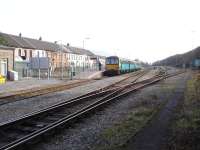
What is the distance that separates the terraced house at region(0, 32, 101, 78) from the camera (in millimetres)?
50875

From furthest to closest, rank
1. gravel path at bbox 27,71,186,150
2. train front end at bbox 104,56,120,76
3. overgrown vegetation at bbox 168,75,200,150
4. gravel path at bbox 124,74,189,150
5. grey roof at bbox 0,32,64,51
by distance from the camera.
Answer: grey roof at bbox 0,32,64,51 → train front end at bbox 104,56,120,76 → gravel path at bbox 27,71,186,150 → gravel path at bbox 124,74,189,150 → overgrown vegetation at bbox 168,75,200,150

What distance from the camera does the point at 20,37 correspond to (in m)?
85.4

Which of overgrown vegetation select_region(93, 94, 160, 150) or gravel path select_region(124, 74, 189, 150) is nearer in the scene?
gravel path select_region(124, 74, 189, 150)

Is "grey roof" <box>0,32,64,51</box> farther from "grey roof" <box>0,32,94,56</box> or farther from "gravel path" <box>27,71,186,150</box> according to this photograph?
"gravel path" <box>27,71,186,150</box>

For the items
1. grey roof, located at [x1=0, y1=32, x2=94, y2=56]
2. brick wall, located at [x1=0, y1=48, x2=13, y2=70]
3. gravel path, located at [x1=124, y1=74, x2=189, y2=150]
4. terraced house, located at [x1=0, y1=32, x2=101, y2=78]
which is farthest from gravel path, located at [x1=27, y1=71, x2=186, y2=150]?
grey roof, located at [x1=0, y1=32, x2=94, y2=56]

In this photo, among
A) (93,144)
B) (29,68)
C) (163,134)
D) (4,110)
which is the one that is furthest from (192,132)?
(29,68)

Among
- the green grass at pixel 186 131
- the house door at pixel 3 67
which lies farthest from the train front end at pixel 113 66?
the green grass at pixel 186 131

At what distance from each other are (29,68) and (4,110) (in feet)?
126

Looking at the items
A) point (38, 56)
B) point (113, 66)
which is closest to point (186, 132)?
point (38, 56)

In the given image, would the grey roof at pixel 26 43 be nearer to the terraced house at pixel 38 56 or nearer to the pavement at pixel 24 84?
the terraced house at pixel 38 56

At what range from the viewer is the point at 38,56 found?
52938mm

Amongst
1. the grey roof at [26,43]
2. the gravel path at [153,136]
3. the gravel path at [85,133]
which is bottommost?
the gravel path at [85,133]

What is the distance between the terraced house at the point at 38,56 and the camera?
50.9 metres

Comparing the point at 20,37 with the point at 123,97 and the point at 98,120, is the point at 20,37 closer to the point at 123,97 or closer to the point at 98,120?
the point at 123,97
